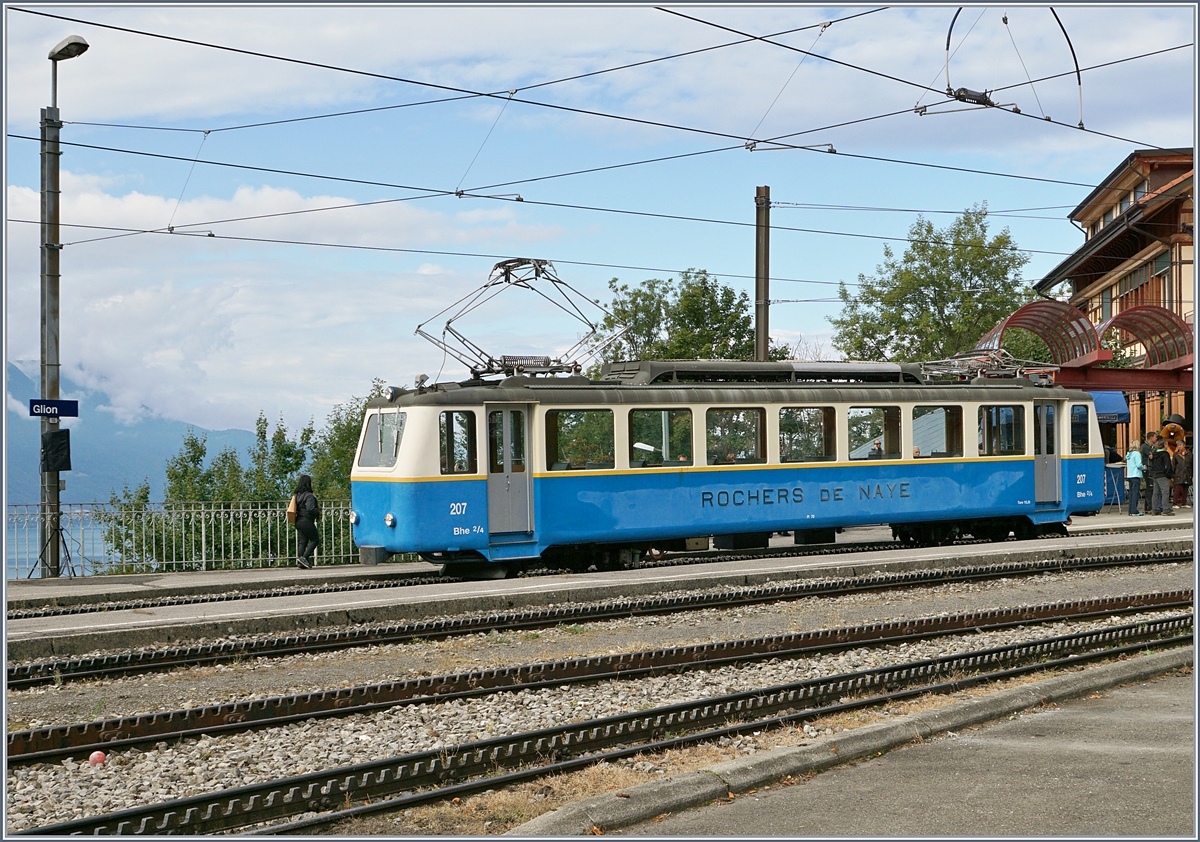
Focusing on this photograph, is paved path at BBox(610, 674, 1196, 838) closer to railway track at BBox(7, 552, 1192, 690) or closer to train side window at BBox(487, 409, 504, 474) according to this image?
railway track at BBox(7, 552, 1192, 690)

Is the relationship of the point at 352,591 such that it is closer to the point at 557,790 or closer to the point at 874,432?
the point at 874,432

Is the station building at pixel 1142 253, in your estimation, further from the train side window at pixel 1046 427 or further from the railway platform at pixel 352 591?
the railway platform at pixel 352 591

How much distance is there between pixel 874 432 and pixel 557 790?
14.6 m

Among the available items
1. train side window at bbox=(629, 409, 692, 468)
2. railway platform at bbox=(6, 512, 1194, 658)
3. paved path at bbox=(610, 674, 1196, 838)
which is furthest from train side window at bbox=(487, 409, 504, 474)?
paved path at bbox=(610, 674, 1196, 838)

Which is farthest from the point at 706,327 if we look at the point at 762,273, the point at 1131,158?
the point at 1131,158

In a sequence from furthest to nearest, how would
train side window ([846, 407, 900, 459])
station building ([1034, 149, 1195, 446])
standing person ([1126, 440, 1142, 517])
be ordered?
station building ([1034, 149, 1195, 446]) < standing person ([1126, 440, 1142, 517]) < train side window ([846, 407, 900, 459])

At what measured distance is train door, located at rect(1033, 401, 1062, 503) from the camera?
22.5m

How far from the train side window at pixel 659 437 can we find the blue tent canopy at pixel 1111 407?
21.5m

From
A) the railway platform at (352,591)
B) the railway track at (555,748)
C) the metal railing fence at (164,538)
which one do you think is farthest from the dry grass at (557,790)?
the metal railing fence at (164,538)

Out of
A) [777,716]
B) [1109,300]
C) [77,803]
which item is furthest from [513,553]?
[1109,300]

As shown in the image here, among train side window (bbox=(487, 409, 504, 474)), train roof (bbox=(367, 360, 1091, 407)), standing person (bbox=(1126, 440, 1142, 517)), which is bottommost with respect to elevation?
standing person (bbox=(1126, 440, 1142, 517))

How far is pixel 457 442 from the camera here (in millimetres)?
17484

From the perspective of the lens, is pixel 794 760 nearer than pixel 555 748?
Yes

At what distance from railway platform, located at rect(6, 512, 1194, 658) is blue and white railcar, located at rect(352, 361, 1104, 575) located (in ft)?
2.22
